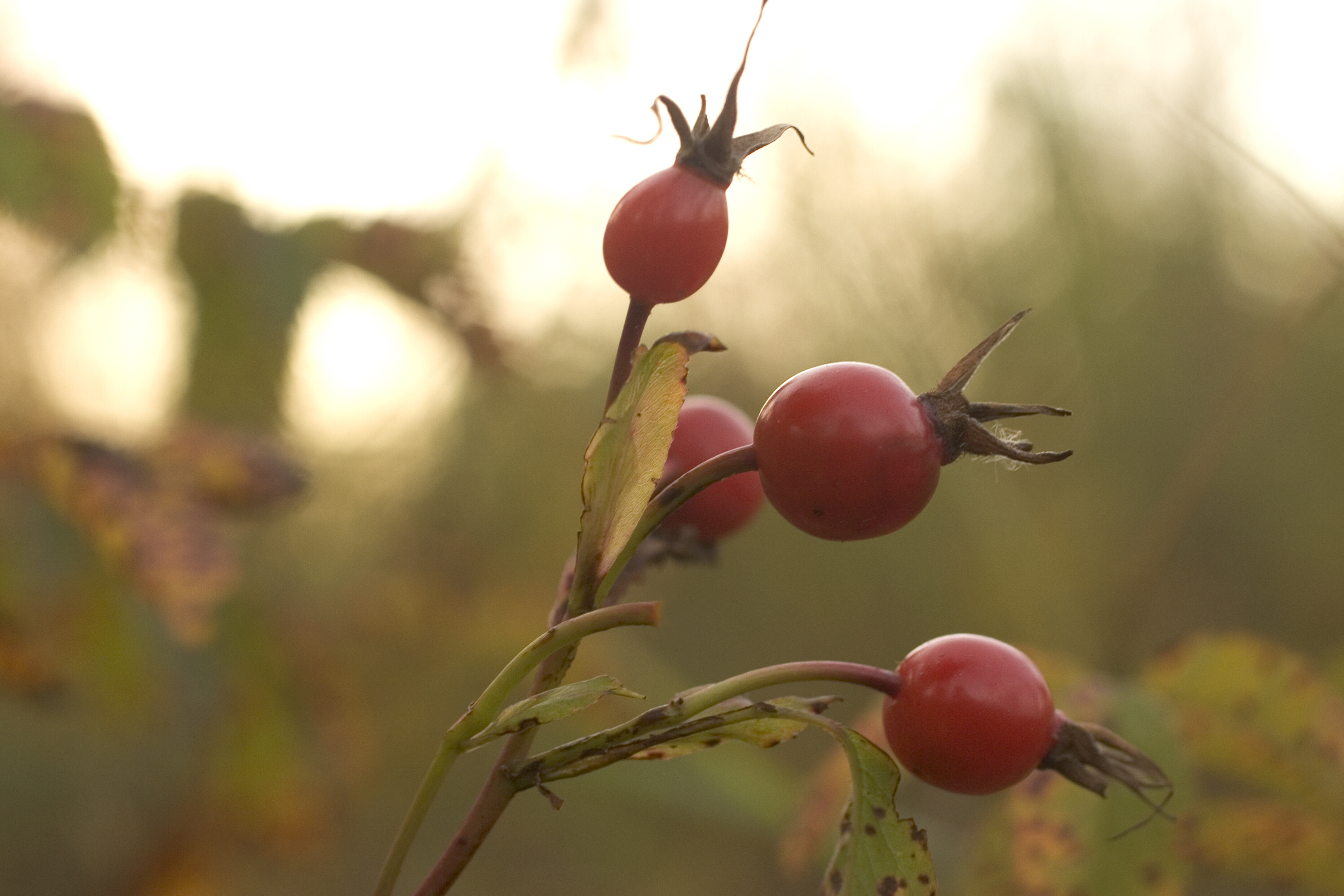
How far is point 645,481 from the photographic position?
542 mm

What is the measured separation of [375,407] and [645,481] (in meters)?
3.31

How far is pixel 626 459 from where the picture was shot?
553mm

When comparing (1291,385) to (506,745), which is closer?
(506,745)

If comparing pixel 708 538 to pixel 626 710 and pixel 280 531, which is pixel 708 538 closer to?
pixel 626 710

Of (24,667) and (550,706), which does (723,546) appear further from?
(550,706)

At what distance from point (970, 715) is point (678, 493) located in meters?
0.21

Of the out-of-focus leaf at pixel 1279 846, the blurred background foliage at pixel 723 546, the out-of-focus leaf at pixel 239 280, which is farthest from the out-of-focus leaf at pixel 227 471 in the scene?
the out-of-focus leaf at pixel 1279 846

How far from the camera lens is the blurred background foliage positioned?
1350mm

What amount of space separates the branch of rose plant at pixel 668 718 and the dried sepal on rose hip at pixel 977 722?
0.07 meters

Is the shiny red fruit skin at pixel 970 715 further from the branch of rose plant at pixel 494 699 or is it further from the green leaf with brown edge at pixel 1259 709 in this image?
the green leaf with brown edge at pixel 1259 709

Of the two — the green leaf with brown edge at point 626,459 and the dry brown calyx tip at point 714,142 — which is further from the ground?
the dry brown calyx tip at point 714,142

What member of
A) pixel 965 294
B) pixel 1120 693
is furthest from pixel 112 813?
pixel 965 294

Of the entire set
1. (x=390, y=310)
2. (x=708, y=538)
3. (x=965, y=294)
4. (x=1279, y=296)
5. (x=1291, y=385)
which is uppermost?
(x=390, y=310)

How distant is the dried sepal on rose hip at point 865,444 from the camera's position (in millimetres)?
545
